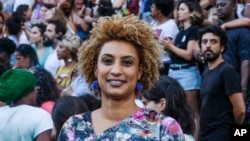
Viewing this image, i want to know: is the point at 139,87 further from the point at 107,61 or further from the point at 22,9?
the point at 22,9

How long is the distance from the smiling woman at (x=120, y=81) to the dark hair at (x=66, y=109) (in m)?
1.24

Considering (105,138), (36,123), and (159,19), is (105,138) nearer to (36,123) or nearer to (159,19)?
(36,123)

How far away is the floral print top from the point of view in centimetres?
Answer: 420

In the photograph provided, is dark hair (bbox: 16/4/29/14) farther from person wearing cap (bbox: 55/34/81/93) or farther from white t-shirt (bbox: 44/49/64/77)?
person wearing cap (bbox: 55/34/81/93)

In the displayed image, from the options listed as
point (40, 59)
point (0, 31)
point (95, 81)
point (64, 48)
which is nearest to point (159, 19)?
point (64, 48)

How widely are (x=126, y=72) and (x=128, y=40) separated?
0.20 meters

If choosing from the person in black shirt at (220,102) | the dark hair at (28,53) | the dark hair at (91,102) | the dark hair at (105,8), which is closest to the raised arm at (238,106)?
the person in black shirt at (220,102)

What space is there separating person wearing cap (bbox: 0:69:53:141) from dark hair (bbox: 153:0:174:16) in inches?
187

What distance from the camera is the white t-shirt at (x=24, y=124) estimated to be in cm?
571

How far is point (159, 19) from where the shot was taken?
34.6 feet

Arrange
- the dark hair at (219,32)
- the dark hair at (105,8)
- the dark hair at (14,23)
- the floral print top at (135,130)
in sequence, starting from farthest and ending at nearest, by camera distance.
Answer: the dark hair at (14,23) → the dark hair at (105,8) → the dark hair at (219,32) → the floral print top at (135,130)

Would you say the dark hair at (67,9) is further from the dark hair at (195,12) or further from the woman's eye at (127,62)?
the woman's eye at (127,62)

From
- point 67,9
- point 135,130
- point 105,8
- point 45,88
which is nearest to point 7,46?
point 105,8

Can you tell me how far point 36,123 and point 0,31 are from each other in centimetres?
804
